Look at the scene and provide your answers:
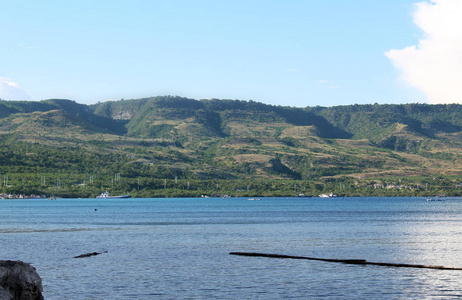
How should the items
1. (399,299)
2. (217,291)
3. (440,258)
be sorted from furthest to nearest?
(440,258)
(217,291)
(399,299)

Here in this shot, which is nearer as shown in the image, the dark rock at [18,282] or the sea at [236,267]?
the dark rock at [18,282]

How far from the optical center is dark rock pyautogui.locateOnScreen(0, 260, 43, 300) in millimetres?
34469

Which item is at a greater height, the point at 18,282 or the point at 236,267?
the point at 18,282

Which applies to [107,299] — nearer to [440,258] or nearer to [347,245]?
[440,258]

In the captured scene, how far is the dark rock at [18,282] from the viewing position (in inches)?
1357

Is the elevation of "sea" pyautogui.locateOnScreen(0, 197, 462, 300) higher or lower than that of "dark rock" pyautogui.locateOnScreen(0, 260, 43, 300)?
lower

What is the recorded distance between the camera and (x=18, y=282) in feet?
116

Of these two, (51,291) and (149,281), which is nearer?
(51,291)

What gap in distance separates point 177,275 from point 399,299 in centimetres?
2170

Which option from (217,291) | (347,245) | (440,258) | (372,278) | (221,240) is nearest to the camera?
(217,291)

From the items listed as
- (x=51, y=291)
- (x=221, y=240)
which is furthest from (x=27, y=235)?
(x=51, y=291)

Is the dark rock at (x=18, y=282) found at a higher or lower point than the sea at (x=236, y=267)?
higher

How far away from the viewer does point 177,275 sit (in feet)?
188

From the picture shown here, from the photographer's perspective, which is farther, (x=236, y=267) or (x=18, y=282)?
(x=236, y=267)
